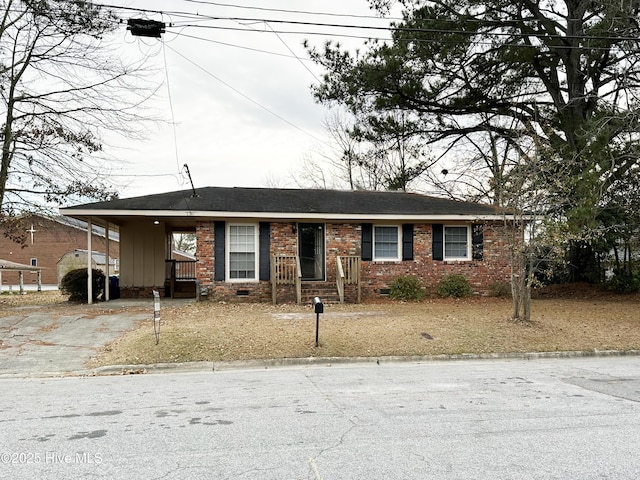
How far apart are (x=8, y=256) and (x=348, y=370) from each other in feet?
159

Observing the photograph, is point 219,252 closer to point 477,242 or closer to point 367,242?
point 367,242

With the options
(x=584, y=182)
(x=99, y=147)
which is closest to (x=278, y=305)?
(x=99, y=147)

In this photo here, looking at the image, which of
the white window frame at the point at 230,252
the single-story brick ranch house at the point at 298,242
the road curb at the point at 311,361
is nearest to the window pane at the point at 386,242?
the single-story brick ranch house at the point at 298,242

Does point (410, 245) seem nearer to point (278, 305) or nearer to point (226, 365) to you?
point (278, 305)

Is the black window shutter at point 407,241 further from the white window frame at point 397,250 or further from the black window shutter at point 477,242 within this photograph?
the black window shutter at point 477,242

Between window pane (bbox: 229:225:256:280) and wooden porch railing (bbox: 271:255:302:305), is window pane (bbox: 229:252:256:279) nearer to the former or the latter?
window pane (bbox: 229:225:256:280)

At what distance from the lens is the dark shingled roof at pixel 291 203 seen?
15.9 metres

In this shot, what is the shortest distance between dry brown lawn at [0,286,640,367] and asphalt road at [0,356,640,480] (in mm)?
1261

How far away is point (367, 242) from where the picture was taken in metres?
17.4

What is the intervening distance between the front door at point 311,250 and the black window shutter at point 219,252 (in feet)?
8.24

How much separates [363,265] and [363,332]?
6.68 meters

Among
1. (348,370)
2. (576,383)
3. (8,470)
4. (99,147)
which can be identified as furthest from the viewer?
(99,147)

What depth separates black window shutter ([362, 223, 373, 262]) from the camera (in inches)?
683

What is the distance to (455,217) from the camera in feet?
57.1
